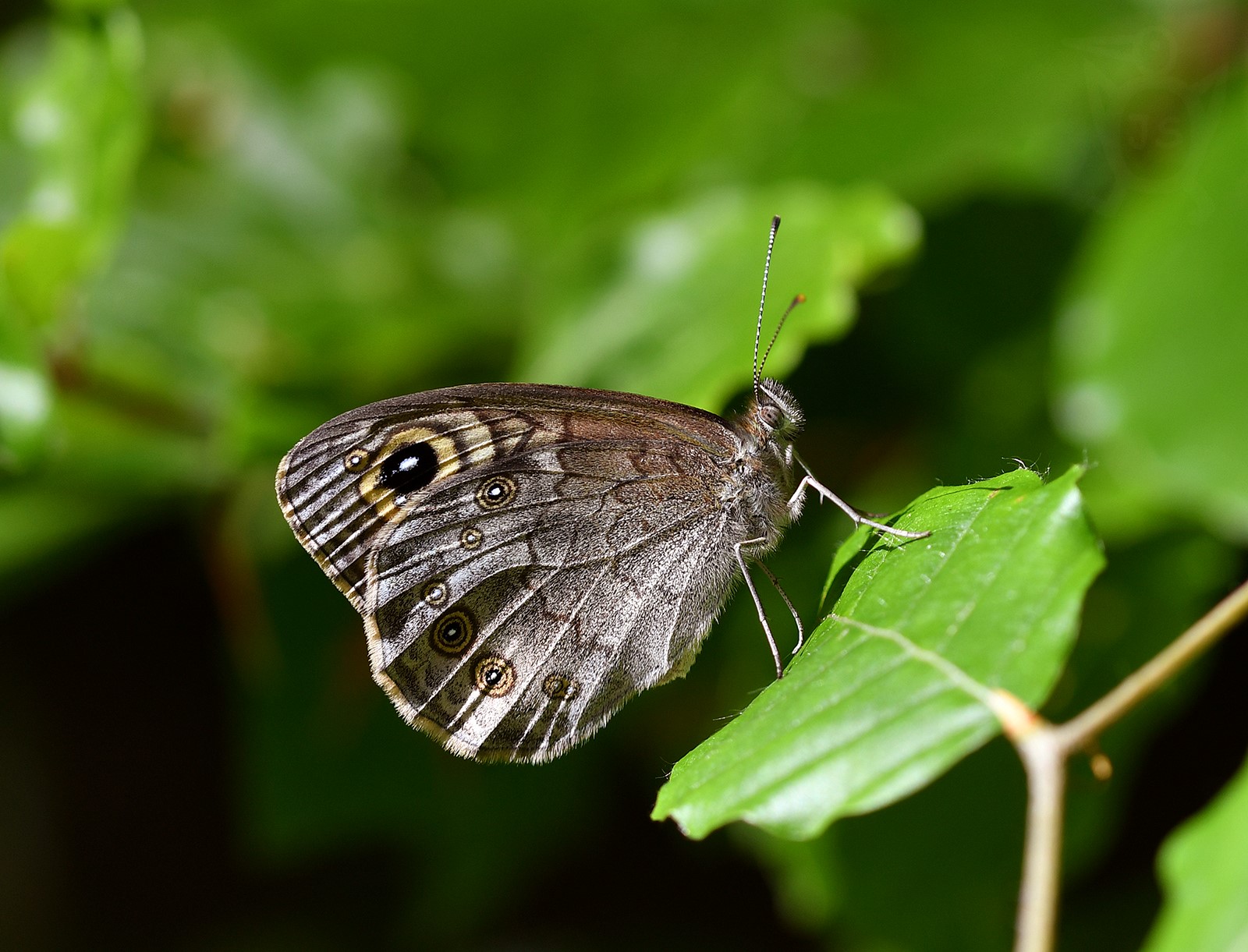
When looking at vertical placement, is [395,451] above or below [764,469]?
above

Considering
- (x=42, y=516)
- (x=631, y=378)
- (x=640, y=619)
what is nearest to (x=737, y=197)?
(x=631, y=378)

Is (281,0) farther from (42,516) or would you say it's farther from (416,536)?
(416,536)

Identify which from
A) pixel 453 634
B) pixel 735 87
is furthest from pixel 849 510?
pixel 735 87

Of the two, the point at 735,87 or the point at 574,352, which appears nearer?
the point at 574,352

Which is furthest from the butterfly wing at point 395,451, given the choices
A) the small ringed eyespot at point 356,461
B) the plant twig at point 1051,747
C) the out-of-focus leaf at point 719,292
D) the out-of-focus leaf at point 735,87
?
the out-of-focus leaf at point 735,87

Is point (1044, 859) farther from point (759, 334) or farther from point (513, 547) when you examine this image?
point (759, 334)

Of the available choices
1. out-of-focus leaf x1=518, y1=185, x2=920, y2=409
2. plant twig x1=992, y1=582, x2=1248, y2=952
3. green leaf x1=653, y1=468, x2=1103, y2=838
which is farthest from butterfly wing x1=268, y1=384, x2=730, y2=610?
plant twig x1=992, y1=582, x2=1248, y2=952

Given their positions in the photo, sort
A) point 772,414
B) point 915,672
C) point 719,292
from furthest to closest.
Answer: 1. point 719,292
2. point 772,414
3. point 915,672
